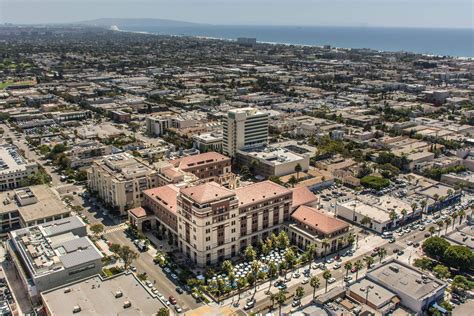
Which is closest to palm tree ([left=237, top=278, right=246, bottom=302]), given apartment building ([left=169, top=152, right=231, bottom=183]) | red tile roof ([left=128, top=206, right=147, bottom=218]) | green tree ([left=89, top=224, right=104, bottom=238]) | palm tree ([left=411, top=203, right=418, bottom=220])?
Answer: red tile roof ([left=128, top=206, right=147, bottom=218])

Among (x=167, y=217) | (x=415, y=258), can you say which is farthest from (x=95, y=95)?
(x=415, y=258)

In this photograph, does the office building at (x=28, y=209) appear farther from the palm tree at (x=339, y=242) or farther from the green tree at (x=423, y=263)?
the green tree at (x=423, y=263)

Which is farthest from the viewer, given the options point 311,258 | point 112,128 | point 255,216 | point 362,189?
point 112,128

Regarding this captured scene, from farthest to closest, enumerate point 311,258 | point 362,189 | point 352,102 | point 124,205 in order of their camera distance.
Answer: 1. point 352,102
2. point 362,189
3. point 124,205
4. point 311,258

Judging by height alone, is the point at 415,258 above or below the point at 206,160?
below

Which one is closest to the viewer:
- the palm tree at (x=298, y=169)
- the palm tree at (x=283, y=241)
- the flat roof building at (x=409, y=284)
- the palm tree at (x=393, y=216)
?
the flat roof building at (x=409, y=284)

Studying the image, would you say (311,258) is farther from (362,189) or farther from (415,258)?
(362,189)

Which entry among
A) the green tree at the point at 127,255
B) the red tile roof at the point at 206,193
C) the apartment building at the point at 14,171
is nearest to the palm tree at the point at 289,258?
the red tile roof at the point at 206,193
